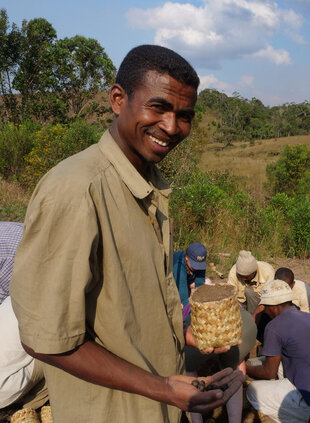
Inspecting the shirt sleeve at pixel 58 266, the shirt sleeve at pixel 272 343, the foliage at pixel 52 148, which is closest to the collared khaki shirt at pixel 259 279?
the shirt sleeve at pixel 272 343

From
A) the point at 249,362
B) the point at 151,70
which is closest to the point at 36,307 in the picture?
the point at 151,70

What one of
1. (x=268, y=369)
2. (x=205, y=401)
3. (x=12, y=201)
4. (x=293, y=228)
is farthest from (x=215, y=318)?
(x=12, y=201)

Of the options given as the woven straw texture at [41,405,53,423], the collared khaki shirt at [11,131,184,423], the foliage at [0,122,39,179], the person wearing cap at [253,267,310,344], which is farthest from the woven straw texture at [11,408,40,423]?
the foliage at [0,122,39,179]

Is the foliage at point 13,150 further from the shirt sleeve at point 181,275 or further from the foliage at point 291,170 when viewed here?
the foliage at point 291,170

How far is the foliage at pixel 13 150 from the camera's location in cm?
1076

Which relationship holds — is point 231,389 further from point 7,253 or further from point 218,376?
point 7,253

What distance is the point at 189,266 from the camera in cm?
399

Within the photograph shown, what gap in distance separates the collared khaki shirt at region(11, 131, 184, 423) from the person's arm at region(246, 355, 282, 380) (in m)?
2.05

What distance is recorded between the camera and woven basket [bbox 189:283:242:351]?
1.81 m

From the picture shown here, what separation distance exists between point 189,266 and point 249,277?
0.84 metres

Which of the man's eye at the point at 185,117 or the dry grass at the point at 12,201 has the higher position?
the man's eye at the point at 185,117

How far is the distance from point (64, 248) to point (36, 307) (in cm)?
16

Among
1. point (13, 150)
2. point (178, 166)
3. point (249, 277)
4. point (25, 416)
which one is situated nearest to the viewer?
point (25, 416)

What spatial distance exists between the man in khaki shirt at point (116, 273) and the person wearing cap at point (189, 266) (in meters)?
2.65
